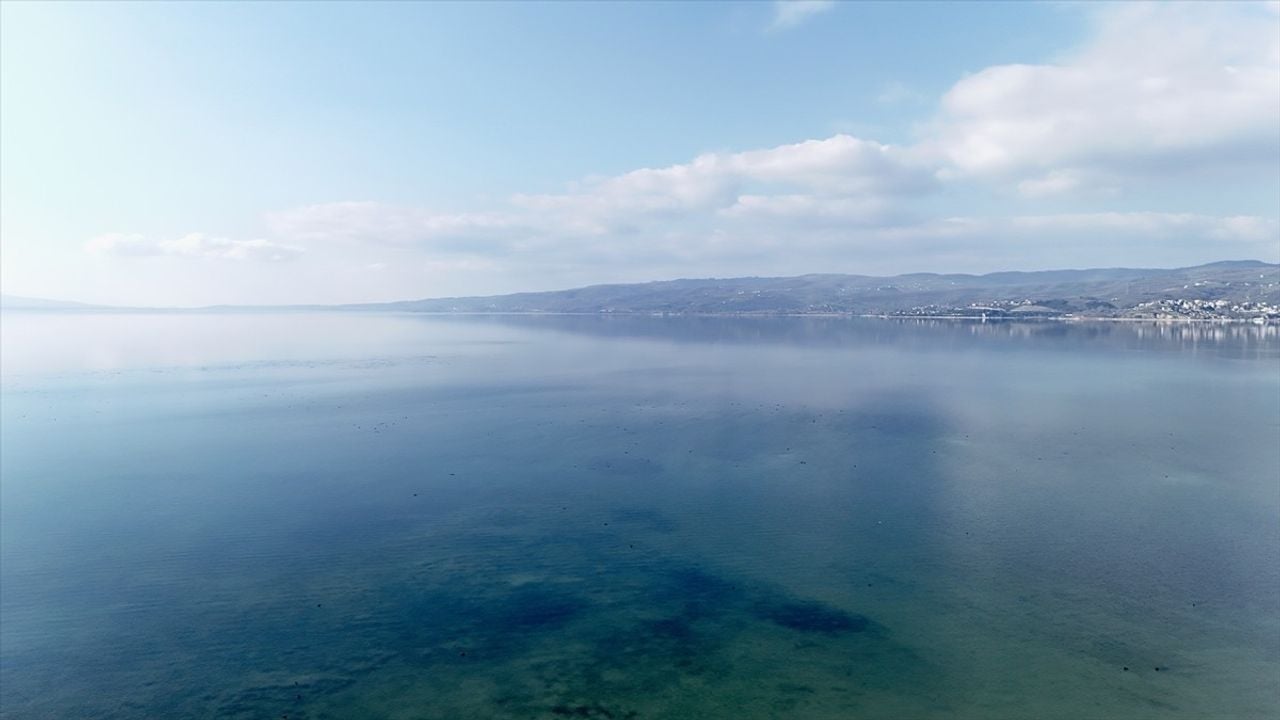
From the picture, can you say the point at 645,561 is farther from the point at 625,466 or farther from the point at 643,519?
the point at 625,466

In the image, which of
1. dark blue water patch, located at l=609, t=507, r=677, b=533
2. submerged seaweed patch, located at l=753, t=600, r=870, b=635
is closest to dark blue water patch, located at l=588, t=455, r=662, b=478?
dark blue water patch, located at l=609, t=507, r=677, b=533

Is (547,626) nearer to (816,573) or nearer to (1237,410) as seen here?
(816,573)

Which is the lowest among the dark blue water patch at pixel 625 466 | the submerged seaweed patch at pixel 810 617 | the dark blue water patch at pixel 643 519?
the submerged seaweed patch at pixel 810 617

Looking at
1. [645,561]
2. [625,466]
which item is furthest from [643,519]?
[625,466]

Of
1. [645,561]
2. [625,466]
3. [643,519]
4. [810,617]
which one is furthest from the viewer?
[625,466]

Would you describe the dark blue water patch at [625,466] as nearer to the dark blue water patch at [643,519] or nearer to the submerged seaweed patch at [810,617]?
the dark blue water patch at [643,519]

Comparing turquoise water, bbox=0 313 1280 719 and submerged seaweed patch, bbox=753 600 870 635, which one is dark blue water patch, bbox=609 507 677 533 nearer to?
turquoise water, bbox=0 313 1280 719

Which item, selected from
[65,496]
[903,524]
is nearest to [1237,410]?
[903,524]

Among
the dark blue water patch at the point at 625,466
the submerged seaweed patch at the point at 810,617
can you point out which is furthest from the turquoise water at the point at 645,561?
the dark blue water patch at the point at 625,466

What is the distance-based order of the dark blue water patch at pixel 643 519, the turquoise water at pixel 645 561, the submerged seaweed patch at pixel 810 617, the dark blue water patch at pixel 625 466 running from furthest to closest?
the dark blue water patch at pixel 625 466 → the dark blue water patch at pixel 643 519 → the submerged seaweed patch at pixel 810 617 → the turquoise water at pixel 645 561

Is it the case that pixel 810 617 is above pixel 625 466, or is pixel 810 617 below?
below
